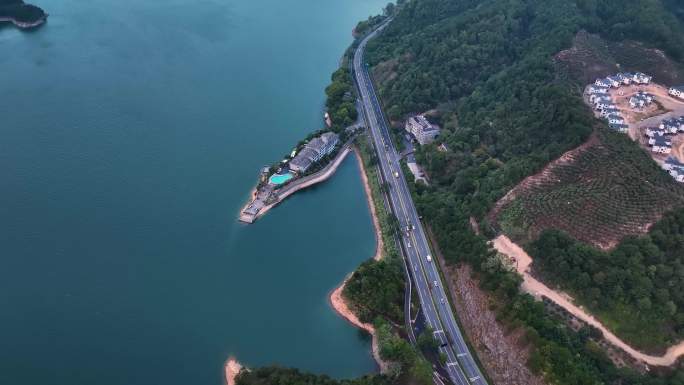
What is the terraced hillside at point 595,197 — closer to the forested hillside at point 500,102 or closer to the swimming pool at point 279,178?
the forested hillside at point 500,102

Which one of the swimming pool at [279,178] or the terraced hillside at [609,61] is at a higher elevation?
the swimming pool at [279,178]

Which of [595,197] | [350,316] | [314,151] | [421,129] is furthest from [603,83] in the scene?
[350,316]

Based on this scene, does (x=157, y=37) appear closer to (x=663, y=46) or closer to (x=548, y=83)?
(x=548, y=83)

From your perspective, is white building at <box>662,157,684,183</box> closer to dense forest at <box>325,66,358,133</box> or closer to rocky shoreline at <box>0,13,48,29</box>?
dense forest at <box>325,66,358,133</box>

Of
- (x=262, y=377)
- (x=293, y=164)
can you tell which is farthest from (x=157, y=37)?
(x=262, y=377)

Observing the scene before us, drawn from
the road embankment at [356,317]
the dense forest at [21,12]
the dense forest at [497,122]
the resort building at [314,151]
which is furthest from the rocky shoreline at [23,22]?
the road embankment at [356,317]

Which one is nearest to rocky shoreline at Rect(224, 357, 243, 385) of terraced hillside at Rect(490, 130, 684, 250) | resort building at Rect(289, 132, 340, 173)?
resort building at Rect(289, 132, 340, 173)

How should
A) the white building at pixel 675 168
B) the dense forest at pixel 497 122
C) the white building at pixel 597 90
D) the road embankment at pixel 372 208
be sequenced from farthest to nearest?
the white building at pixel 597 90
the road embankment at pixel 372 208
the white building at pixel 675 168
the dense forest at pixel 497 122
